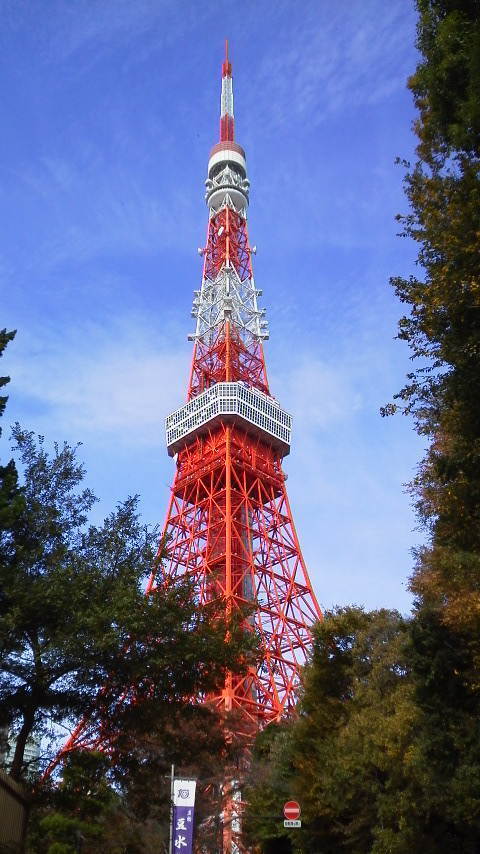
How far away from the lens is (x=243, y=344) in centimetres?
5884

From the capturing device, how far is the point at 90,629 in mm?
13836

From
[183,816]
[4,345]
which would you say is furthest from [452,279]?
[183,816]

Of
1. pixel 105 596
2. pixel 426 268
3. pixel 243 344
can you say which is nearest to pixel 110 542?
pixel 105 596

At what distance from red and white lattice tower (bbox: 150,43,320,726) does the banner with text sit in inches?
812

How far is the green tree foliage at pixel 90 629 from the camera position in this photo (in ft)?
45.5

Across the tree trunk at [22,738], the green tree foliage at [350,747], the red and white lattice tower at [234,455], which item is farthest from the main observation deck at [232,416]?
the tree trunk at [22,738]

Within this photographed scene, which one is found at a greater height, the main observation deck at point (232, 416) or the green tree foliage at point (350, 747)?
the main observation deck at point (232, 416)

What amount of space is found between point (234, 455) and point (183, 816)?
34393mm

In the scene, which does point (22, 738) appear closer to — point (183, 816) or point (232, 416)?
point (183, 816)

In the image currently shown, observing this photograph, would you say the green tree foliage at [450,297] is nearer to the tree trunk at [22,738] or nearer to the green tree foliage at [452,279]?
the green tree foliage at [452,279]

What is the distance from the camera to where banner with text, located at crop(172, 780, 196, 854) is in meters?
17.4

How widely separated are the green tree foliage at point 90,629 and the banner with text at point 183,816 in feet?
9.84

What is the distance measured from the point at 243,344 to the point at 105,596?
44.9m

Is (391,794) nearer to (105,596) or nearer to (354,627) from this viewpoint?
(354,627)
